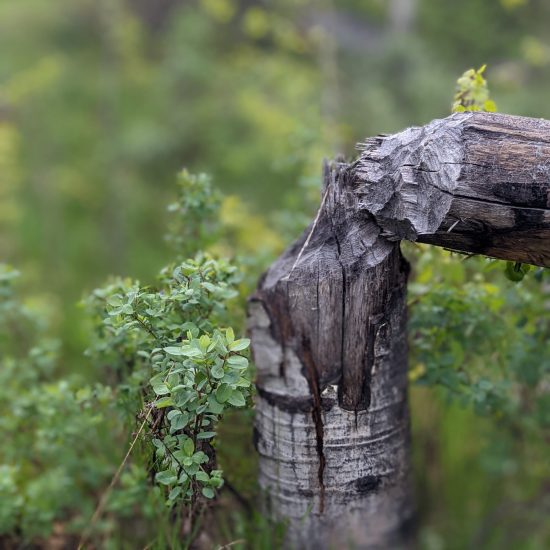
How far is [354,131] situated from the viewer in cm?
631

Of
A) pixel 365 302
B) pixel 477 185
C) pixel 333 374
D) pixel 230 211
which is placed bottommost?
pixel 333 374

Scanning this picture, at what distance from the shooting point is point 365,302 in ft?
6.00

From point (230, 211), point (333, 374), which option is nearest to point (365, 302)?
point (333, 374)

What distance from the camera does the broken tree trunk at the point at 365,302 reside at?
1587mm

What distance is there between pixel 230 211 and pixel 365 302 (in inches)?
77.7

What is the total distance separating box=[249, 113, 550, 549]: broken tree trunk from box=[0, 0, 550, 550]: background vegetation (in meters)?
0.27

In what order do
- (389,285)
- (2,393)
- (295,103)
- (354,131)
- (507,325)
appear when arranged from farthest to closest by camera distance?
(354,131)
(295,103)
(2,393)
(507,325)
(389,285)

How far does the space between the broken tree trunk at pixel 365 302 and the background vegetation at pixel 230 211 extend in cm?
27

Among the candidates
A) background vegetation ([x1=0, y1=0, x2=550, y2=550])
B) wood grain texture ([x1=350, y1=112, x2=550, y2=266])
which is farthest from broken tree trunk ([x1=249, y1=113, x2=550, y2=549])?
background vegetation ([x1=0, y1=0, x2=550, y2=550])

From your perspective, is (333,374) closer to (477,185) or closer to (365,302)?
(365,302)

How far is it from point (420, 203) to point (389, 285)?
284 mm

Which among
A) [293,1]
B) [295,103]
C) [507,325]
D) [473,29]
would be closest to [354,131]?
[295,103]

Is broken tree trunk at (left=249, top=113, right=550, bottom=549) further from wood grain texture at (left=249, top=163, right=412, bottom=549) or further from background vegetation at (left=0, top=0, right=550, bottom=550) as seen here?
background vegetation at (left=0, top=0, right=550, bottom=550)

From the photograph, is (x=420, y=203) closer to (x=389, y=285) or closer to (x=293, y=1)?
(x=389, y=285)
